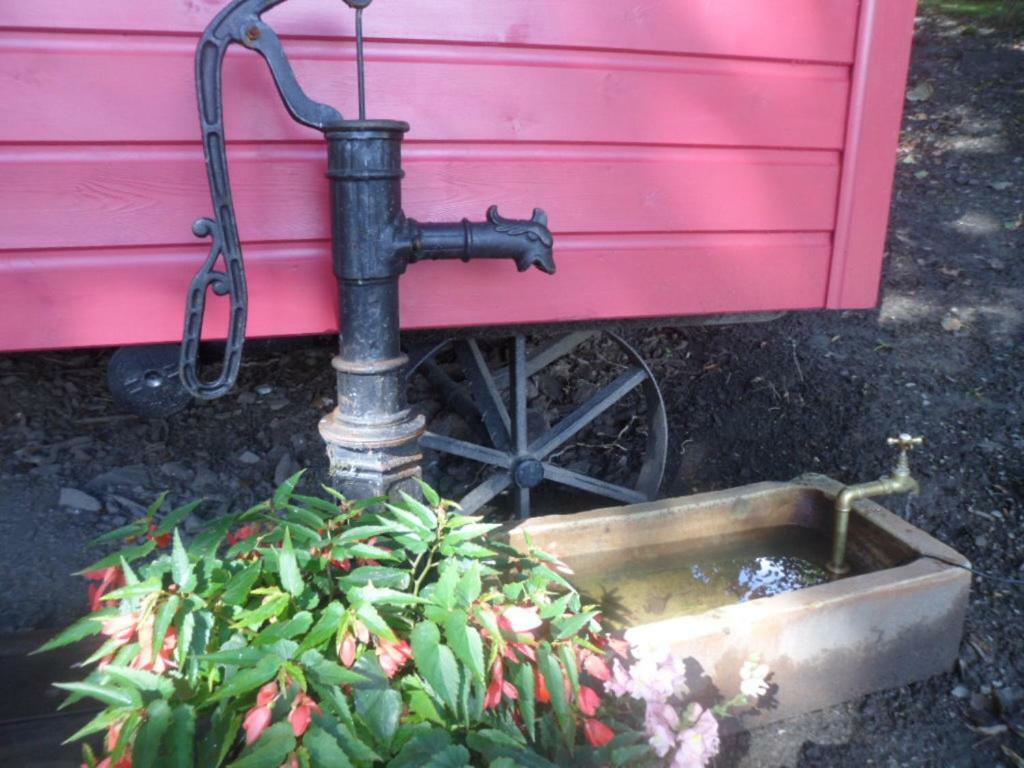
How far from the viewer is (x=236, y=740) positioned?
117cm

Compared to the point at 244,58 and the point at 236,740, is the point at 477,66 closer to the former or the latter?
the point at 244,58

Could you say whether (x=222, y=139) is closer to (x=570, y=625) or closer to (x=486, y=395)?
(x=570, y=625)

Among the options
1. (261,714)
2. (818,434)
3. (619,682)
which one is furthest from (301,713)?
(818,434)

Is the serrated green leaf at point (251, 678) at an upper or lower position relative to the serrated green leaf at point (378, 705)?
upper

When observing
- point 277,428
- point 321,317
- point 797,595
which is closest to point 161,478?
point 277,428

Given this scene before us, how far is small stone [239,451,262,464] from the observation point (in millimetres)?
3221

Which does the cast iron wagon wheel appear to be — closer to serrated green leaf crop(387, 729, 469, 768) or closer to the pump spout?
the pump spout

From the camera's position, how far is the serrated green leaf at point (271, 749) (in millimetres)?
951

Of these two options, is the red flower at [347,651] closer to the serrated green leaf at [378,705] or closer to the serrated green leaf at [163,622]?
the serrated green leaf at [378,705]

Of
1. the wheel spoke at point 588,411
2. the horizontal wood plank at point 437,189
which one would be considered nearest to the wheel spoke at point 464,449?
the wheel spoke at point 588,411

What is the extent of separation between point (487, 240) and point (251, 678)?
1.04 m

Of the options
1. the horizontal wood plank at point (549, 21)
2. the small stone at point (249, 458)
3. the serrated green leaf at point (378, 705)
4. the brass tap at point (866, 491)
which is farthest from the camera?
the small stone at point (249, 458)

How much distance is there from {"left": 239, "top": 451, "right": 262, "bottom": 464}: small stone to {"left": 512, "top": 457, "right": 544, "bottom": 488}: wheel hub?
3.48 ft

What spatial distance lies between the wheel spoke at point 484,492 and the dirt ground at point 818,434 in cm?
74
